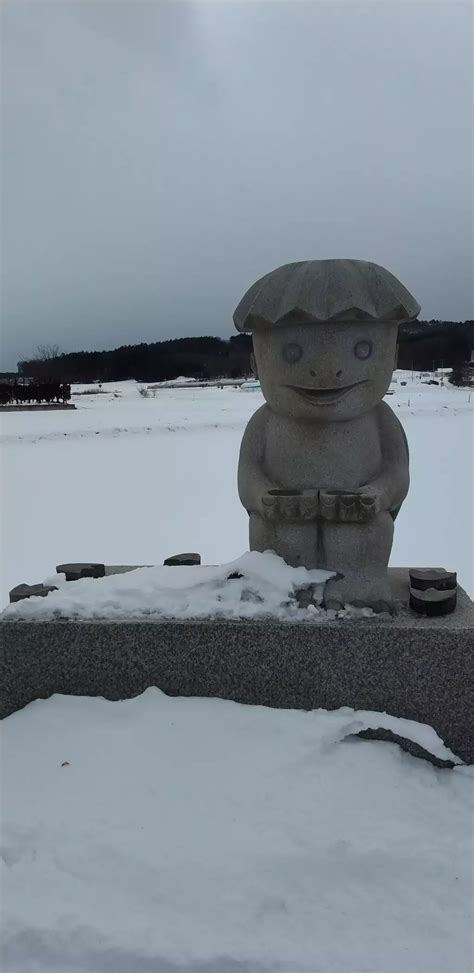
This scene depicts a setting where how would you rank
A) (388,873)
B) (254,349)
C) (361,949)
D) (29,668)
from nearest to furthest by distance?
(361,949) < (388,873) < (29,668) < (254,349)

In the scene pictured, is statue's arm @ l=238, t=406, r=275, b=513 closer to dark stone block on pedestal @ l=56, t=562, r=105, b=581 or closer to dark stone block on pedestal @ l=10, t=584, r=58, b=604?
dark stone block on pedestal @ l=56, t=562, r=105, b=581

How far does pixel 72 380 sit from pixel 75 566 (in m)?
35.7

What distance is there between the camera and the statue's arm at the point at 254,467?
3.03 m

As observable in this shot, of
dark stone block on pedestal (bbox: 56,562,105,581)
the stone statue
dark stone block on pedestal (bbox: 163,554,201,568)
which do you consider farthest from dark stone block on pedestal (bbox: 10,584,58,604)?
the stone statue

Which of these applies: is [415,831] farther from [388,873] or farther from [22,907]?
[22,907]

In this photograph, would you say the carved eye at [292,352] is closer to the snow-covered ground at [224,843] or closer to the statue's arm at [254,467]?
the statue's arm at [254,467]

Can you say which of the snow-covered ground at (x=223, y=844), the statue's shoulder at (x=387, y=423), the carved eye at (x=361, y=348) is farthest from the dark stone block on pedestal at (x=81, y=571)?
the carved eye at (x=361, y=348)

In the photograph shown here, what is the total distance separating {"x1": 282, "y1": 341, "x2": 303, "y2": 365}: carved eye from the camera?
113 inches

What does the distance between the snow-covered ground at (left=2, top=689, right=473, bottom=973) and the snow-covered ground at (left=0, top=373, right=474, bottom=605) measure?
2554 mm

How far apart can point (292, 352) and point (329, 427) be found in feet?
1.25

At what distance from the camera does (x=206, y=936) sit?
182 cm

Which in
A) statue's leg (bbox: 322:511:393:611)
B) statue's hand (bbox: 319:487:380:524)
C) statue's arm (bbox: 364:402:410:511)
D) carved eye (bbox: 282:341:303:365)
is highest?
carved eye (bbox: 282:341:303:365)

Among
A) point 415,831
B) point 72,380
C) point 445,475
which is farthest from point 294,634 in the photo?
point 72,380

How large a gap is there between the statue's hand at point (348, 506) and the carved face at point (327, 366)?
0.35 metres
